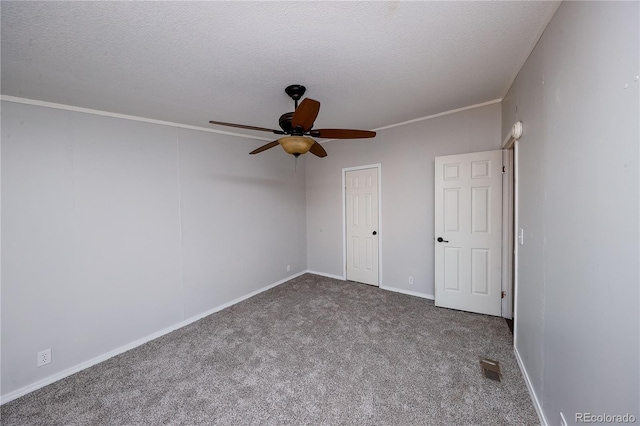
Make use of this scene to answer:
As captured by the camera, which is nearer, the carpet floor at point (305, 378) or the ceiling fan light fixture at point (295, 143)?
the carpet floor at point (305, 378)

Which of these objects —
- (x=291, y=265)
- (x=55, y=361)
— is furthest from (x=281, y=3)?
(x=291, y=265)

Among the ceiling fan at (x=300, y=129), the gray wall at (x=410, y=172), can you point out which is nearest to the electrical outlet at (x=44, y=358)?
the ceiling fan at (x=300, y=129)

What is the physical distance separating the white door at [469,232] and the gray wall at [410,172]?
21cm

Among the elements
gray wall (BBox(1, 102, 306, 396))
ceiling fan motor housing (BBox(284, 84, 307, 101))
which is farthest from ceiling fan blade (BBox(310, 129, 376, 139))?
gray wall (BBox(1, 102, 306, 396))

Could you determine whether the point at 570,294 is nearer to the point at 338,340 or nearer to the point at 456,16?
the point at 456,16

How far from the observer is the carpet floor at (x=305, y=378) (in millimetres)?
1588

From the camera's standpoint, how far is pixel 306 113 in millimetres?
1619

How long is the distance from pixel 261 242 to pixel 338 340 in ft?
6.53

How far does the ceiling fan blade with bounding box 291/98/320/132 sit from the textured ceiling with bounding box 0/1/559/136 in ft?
1.33

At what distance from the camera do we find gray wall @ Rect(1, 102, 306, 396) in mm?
1917

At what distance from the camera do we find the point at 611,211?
0.88 metres

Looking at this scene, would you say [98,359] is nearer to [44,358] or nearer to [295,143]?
[44,358]

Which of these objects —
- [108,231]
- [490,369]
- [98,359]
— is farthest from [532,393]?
[108,231]

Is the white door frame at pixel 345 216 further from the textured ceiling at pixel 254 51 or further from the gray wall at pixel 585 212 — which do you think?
the gray wall at pixel 585 212
